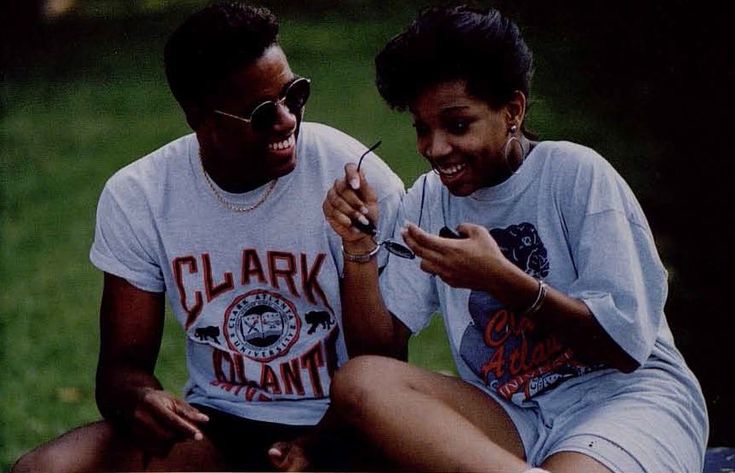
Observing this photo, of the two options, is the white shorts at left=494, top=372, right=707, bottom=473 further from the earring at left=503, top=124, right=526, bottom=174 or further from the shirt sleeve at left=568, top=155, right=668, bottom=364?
the earring at left=503, top=124, right=526, bottom=174

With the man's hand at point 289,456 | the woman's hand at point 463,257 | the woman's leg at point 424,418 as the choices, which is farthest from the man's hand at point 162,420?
the woman's hand at point 463,257

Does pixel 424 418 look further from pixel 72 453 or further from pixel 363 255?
pixel 72 453

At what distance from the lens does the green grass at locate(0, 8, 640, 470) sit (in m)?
1.85

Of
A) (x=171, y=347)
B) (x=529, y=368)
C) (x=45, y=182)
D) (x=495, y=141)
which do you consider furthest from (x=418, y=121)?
(x=45, y=182)

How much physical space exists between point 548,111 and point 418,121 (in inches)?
10.3

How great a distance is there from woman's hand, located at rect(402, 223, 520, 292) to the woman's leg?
18 cm

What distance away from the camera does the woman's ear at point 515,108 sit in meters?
1.68

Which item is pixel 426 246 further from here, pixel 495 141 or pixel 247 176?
pixel 247 176

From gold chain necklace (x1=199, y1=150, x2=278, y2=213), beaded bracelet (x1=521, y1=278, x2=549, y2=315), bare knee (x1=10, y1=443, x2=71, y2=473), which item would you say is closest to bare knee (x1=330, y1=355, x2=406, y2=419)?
beaded bracelet (x1=521, y1=278, x2=549, y2=315)

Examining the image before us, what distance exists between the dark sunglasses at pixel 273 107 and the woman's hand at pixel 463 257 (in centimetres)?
33

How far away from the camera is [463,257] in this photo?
60.6 inches

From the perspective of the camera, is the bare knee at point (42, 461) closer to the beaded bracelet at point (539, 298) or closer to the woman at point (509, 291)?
the woman at point (509, 291)

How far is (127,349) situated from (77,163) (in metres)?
0.36

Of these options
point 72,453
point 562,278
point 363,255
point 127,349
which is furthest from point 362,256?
point 72,453
